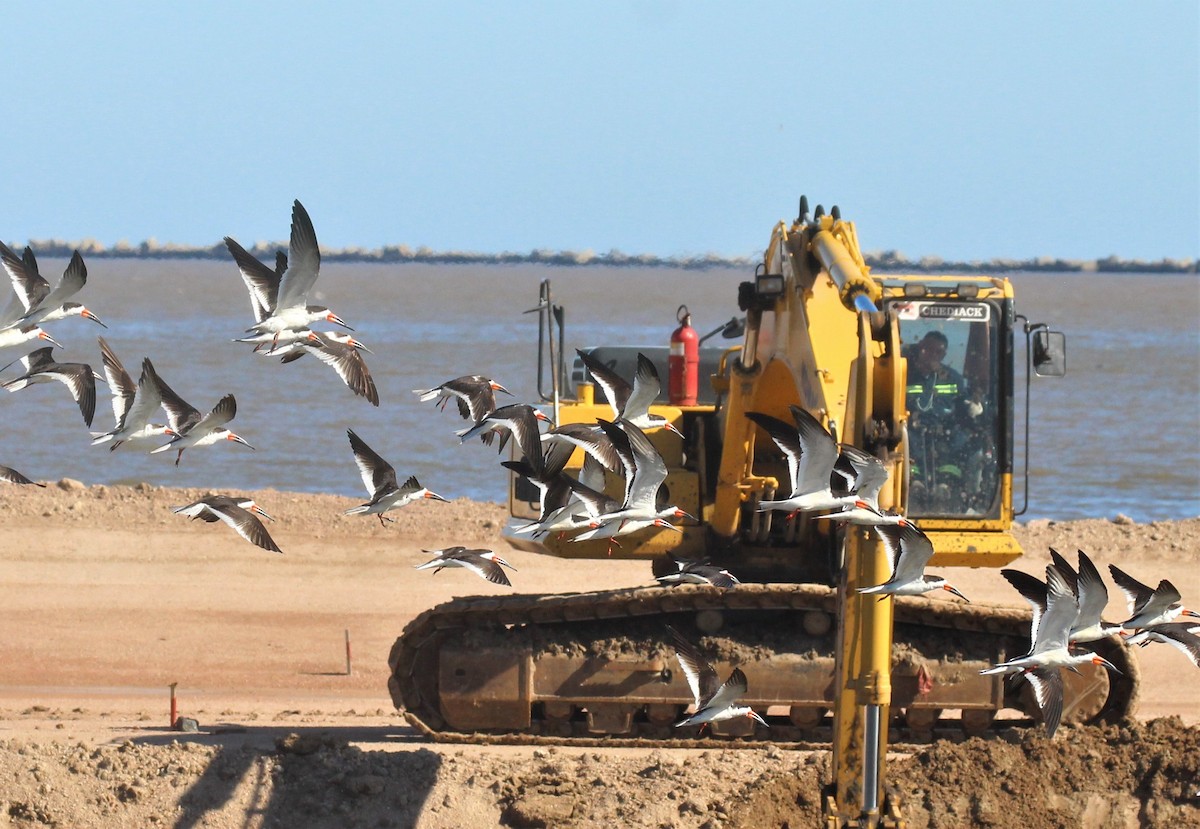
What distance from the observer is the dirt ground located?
10.5 m

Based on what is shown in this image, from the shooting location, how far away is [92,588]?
18125 mm

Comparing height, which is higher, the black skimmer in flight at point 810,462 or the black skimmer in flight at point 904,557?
the black skimmer in flight at point 810,462

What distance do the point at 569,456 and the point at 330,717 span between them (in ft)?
10.5

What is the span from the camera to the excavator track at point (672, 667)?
1205 centimetres

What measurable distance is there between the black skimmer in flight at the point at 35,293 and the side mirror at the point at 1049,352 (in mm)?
6040

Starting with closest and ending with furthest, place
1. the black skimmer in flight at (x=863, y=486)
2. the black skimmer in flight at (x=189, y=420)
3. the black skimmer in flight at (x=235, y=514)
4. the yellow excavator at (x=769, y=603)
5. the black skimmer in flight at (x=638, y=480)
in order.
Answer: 1. the black skimmer in flight at (x=863, y=486)
2. the black skimmer in flight at (x=235, y=514)
3. the black skimmer in flight at (x=638, y=480)
4. the black skimmer in flight at (x=189, y=420)
5. the yellow excavator at (x=769, y=603)

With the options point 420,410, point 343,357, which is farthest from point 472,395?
point 420,410

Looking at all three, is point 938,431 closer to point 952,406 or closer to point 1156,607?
point 952,406

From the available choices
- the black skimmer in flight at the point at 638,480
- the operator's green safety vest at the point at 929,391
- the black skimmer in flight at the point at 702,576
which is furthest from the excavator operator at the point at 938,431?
the black skimmer in flight at the point at 638,480

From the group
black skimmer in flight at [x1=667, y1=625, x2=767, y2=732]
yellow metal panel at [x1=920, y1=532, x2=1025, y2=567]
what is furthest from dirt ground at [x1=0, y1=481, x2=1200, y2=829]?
yellow metal panel at [x1=920, y1=532, x2=1025, y2=567]

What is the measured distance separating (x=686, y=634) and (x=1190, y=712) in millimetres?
4622

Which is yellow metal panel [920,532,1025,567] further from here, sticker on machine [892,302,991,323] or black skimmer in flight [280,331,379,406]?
black skimmer in flight [280,331,379,406]

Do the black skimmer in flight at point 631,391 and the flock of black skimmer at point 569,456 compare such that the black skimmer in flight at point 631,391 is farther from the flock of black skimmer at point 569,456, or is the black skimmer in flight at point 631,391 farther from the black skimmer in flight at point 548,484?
the black skimmer in flight at point 548,484

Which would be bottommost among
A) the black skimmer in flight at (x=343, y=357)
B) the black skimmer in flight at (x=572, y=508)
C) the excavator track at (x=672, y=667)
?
the excavator track at (x=672, y=667)
